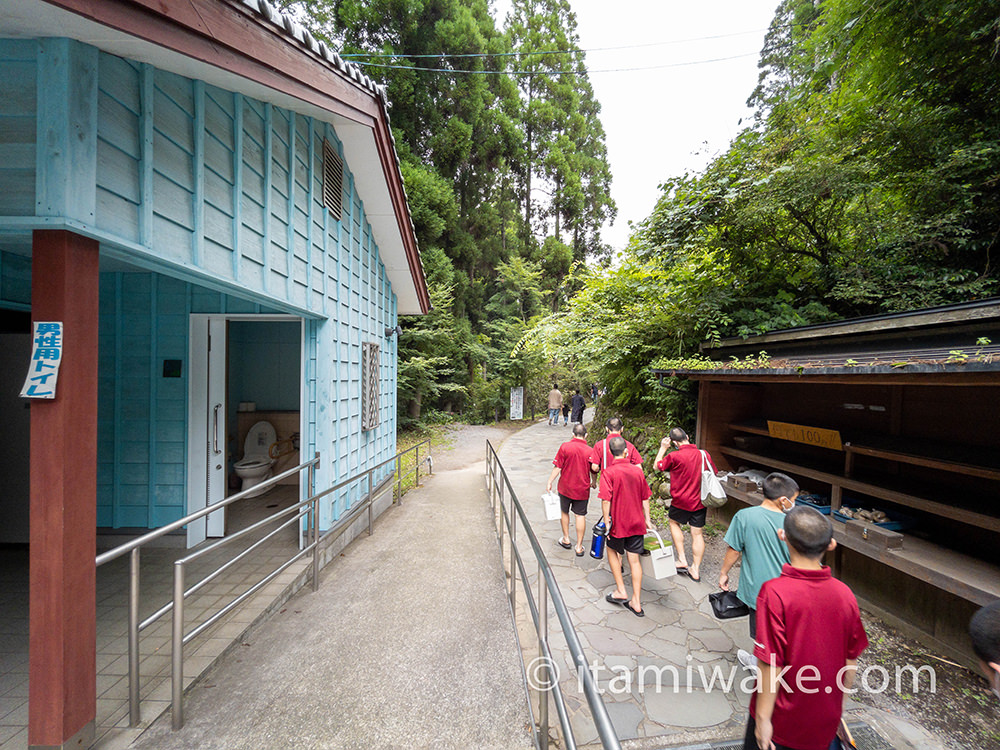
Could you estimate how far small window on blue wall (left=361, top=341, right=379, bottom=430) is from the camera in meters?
6.14

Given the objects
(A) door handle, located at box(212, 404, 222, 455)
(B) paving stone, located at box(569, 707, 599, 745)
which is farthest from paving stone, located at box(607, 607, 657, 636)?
(A) door handle, located at box(212, 404, 222, 455)

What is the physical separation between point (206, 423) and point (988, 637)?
259 inches

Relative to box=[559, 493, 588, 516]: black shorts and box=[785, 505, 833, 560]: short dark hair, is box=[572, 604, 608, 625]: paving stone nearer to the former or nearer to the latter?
box=[559, 493, 588, 516]: black shorts

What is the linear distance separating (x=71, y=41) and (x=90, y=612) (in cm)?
302

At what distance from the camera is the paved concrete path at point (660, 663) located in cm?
259

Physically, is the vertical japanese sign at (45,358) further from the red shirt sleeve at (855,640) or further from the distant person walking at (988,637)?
the distant person walking at (988,637)

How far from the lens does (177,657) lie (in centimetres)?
231

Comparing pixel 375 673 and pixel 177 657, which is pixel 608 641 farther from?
pixel 177 657

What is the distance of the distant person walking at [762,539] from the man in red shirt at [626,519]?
37.4 inches

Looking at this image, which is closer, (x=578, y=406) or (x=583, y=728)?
(x=583, y=728)

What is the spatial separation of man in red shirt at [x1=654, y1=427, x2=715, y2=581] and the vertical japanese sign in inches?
203

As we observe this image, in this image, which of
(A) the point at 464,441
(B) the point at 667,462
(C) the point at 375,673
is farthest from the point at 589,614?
(A) the point at 464,441

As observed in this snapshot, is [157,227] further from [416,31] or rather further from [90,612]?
[416,31]

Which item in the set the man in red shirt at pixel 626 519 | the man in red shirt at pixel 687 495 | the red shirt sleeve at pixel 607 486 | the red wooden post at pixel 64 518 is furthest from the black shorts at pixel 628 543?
the red wooden post at pixel 64 518
